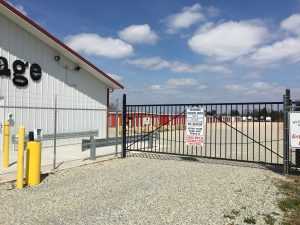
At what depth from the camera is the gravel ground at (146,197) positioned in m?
5.50

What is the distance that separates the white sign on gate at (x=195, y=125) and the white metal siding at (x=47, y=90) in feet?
13.2

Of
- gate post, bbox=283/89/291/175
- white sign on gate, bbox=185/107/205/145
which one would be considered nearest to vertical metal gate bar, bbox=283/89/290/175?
gate post, bbox=283/89/291/175

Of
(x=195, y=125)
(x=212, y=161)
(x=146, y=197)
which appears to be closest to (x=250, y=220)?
(x=146, y=197)

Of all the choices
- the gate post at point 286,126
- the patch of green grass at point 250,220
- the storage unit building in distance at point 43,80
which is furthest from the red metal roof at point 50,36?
the patch of green grass at point 250,220

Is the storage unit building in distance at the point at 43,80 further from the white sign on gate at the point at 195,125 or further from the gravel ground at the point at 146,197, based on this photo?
the gravel ground at the point at 146,197

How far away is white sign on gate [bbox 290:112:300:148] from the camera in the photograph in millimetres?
8898

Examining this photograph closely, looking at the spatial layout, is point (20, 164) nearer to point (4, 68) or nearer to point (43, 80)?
point (4, 68)

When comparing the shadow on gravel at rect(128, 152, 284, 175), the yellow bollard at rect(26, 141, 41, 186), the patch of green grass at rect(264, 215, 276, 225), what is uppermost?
the yellow bollard at rect(26, 141, 41, 186)

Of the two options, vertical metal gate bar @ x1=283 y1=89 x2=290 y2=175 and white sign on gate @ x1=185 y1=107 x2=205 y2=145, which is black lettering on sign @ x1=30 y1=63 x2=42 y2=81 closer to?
white sign on gate @ x1=185 y1=107 x2=205 y2=145

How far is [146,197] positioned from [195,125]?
4679mm

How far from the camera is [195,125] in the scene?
10969mm

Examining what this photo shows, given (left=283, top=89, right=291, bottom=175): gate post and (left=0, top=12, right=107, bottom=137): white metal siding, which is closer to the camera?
(left=283, top=89, right=291, bottom=175): gate post

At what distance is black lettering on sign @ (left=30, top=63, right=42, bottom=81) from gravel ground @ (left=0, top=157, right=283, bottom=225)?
252 inches

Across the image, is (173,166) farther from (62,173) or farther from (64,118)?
(64,118)
